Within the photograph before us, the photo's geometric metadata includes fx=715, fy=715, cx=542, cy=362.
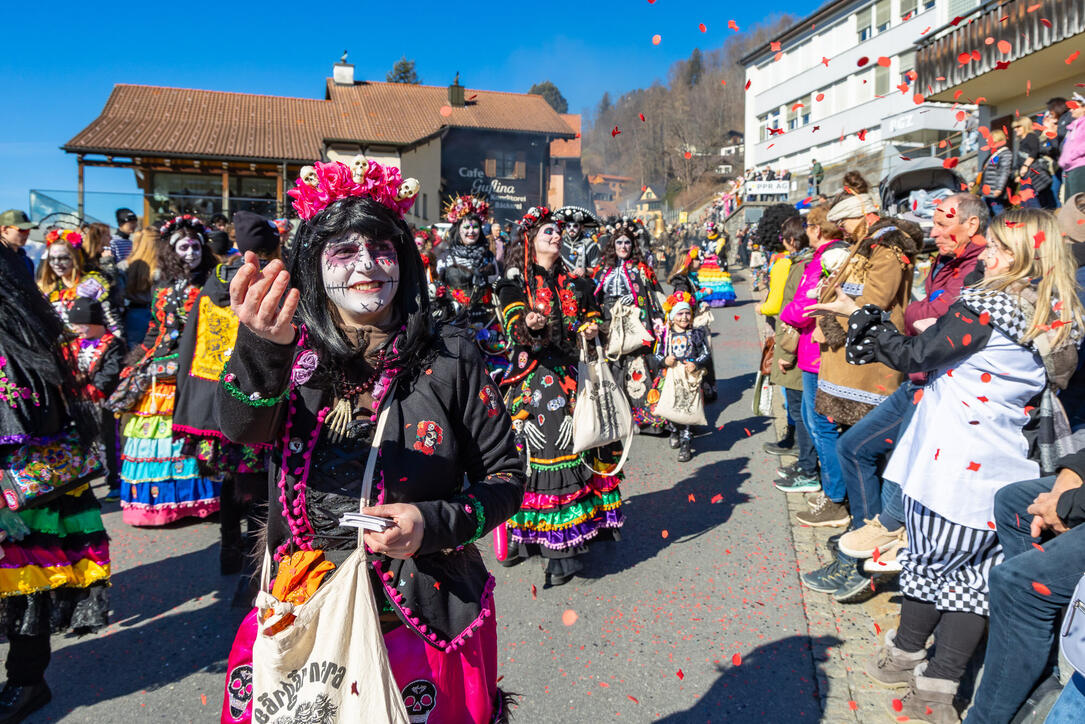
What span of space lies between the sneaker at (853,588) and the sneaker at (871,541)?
1.16 ft

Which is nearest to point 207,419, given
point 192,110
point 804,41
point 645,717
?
point 645,717

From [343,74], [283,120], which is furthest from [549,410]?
[343,74]

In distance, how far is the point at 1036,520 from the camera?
237cm

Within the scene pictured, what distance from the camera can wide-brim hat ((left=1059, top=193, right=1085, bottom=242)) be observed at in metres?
3.54

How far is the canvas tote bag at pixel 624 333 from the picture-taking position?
271 inches

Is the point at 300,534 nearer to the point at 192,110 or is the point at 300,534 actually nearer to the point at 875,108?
the point at 192,110

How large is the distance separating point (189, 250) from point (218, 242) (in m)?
0.29

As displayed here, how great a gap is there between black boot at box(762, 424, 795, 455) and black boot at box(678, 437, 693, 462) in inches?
31.4

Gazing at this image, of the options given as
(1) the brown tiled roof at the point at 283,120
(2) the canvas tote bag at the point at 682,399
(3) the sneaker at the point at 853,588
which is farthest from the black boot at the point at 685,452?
(1) the brown tiled roof at the point at 283,120

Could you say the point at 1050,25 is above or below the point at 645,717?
above

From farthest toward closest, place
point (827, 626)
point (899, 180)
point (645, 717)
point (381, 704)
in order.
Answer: point (899, 180), point (827, 626), point (645, 717), point (381, 704)

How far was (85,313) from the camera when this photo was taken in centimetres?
480

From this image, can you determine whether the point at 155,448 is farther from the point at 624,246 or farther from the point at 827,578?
the point at 624,246

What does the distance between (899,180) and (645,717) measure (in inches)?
368
